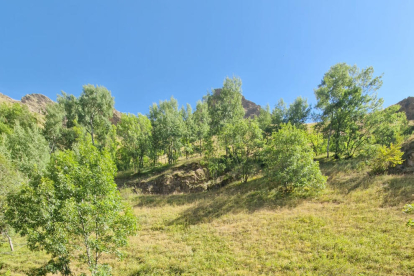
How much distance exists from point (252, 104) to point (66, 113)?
172m

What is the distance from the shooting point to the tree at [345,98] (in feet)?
84.6

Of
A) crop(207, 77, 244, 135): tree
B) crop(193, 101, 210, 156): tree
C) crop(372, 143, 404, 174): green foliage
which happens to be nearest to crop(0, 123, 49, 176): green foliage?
crop(193, 101, 210, 156): tree

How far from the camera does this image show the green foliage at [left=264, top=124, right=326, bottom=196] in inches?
765

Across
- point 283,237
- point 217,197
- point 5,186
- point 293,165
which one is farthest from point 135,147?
point 283,237

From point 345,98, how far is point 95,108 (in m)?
49.8

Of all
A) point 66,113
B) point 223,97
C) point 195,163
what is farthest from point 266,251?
point 66,113

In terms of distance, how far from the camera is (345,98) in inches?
1023

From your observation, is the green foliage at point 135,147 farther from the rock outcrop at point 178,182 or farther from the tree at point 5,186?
the tree at point 5,186

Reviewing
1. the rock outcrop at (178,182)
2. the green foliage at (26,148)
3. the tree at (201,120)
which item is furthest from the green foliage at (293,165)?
the green foliage at (26,148)

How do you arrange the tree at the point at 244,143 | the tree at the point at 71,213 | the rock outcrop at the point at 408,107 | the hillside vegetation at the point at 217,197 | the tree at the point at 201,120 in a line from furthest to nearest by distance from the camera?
the rock outcrop at the point at 408,107 → the tree at the point at 201,120 → the tree at the point at 244,143 → the hillside vegetation at the point at 217,197 → the tree at the point at 71,213

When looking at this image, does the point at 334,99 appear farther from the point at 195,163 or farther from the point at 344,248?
the point at 195,163

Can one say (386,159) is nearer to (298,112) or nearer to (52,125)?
(298,112)

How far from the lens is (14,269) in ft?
41.1

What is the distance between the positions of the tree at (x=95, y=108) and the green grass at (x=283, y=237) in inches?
1066
